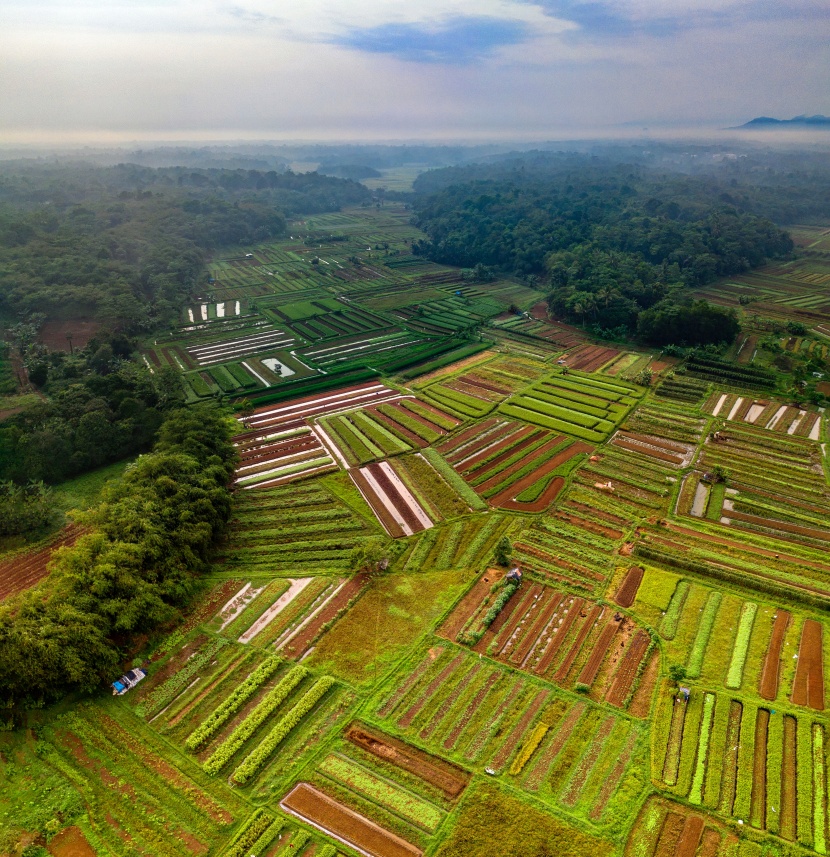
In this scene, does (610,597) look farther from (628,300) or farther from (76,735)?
(628,300)

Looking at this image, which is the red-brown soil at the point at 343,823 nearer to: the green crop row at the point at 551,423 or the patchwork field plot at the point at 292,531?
the patchwork field plot at the point at 292,531

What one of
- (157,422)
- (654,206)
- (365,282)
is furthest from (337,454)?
(654,206)

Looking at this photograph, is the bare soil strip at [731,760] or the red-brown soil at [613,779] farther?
the bare soil strip at [731,760]

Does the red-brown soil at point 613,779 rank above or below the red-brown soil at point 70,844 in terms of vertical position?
above

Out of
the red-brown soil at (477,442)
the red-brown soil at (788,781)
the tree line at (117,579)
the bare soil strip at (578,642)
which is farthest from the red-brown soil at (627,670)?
the tree line at (117,579)

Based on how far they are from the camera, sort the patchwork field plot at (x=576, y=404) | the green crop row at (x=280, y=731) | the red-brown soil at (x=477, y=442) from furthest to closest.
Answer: the patchwork field plot at (x=576, y=404) → the red-brown soil at (x=477, y=442) → the green crop row at (x=280, y=731)

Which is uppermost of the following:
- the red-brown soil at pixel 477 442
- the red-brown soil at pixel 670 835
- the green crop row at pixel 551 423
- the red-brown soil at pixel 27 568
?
the green crop row at pixel 551 423

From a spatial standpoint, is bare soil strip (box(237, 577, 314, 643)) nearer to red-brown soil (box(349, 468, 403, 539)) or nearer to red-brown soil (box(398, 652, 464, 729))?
red-brown soil (box(349, 468, 403, 539))

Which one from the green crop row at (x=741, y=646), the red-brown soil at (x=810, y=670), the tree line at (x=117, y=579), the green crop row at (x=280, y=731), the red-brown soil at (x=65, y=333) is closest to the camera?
the green crop row at (x=280, y=731)

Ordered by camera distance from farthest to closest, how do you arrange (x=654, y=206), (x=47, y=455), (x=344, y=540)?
(x=654, y=206), (x=47, y=455), (x=344, y=540)
